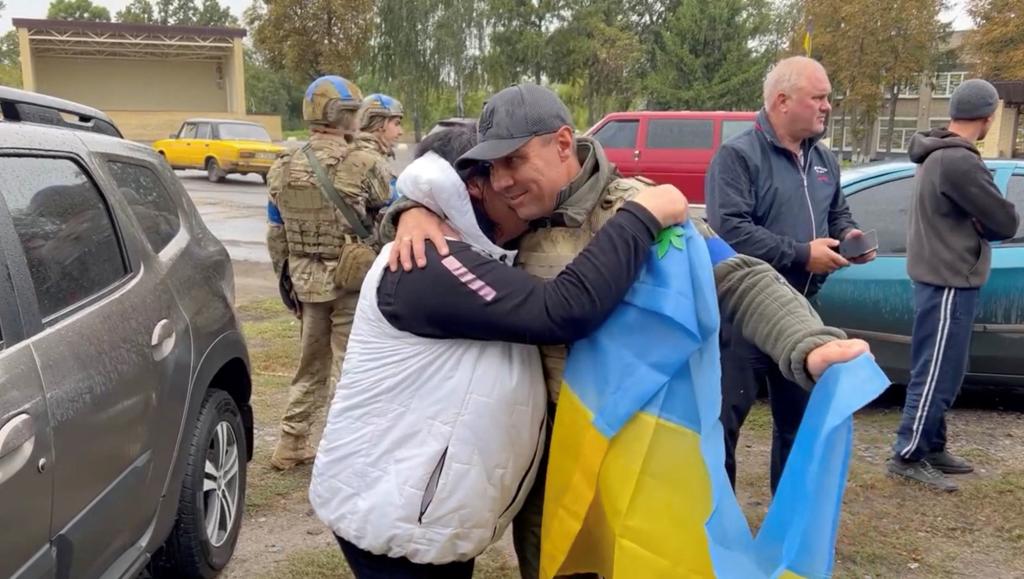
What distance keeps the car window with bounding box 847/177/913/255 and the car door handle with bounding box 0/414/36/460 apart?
4.56m

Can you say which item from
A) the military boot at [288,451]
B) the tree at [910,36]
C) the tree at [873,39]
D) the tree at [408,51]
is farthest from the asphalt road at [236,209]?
the tree at [910,36]

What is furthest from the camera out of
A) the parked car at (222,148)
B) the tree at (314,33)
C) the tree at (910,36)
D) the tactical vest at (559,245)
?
the tree at (314,33)

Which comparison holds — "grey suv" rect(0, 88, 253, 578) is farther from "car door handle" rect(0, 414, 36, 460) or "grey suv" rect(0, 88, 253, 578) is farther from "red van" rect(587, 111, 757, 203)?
"red van" rect(587, 111, 757, 203)

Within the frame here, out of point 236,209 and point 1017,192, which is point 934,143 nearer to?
point 1017,192

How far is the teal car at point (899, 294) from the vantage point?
16.2 feet

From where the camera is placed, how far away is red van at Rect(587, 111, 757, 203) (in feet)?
46.9

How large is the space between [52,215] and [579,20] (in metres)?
37.7

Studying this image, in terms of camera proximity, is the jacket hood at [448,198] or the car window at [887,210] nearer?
the jacket hood at [448,198]

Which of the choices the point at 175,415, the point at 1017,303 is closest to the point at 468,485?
the point at 175,415

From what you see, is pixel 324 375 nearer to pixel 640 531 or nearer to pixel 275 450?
pixel 275 450

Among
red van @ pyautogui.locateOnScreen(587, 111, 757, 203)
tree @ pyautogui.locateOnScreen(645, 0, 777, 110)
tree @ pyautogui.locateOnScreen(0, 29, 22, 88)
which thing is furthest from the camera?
tree @ pyautogui.locateOnScreen(0, 29, 22, 88)

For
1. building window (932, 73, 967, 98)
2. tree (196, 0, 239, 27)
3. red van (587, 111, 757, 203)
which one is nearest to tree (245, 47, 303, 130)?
tree (196, 0, 239, 27)

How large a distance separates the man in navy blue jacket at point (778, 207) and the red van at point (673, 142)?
1071cm

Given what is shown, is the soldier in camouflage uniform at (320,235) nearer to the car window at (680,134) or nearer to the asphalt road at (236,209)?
the asphalt road at (236,209)
